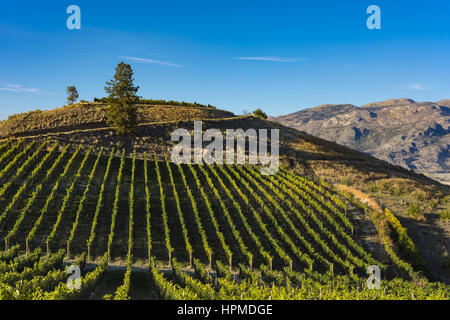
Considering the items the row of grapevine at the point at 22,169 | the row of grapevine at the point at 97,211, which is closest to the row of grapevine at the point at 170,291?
the row of grapevine at the point at 97,211

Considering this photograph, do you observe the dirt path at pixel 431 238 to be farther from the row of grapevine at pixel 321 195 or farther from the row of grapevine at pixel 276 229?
the row of grapevine at pixel 276 229

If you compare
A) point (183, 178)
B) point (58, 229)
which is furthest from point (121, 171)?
point (58, 229)

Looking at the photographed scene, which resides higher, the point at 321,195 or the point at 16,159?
the point at 16,159

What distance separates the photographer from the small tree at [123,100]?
52.8m

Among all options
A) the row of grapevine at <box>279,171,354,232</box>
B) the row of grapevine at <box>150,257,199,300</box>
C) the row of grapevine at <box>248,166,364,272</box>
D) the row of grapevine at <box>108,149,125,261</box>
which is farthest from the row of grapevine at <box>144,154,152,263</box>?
the row of grapevine at <box>279,171,354,232</box>

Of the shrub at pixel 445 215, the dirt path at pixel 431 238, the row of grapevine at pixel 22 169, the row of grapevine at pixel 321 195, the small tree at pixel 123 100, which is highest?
the small tree at pixel 123 100

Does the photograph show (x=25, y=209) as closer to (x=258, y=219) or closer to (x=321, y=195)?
(x=258, y=219)

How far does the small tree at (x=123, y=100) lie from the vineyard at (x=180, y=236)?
11921 millimetres

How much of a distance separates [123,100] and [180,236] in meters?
33.3

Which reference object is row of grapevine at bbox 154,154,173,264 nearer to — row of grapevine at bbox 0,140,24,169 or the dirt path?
row of grapevine at bbox 0,140,24,169

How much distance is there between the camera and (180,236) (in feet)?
88.3

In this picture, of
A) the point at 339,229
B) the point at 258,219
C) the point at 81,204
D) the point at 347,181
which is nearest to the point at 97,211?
the point at 81,204

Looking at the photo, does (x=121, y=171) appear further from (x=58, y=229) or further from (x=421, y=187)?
(x=421, y=187)

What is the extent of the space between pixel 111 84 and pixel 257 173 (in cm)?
2941
